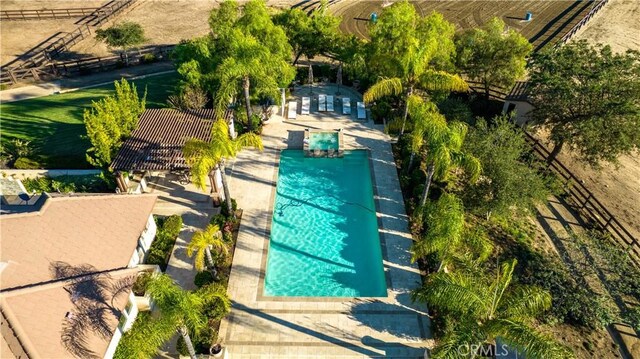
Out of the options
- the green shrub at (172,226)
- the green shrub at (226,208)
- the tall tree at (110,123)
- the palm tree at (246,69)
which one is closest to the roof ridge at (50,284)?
the green shrub at (172,226)

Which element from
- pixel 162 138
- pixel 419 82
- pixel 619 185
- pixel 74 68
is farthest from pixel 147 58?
pixel 619 185

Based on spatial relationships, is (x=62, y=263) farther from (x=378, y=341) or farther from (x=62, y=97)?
(x=62, y=97)

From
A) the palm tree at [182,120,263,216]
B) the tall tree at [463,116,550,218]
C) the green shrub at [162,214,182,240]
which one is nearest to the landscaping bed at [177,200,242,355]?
the green shrub at [162,214,182,240]

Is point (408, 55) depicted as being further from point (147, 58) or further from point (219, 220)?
point (147, 58)

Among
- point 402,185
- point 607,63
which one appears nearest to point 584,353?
point 402,185

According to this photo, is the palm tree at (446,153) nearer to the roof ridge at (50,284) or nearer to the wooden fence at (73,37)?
the roof ridge at (50,284)

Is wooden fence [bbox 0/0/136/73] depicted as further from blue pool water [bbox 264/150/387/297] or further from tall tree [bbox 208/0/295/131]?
blue pool water [bbox 264/150/387/297]
